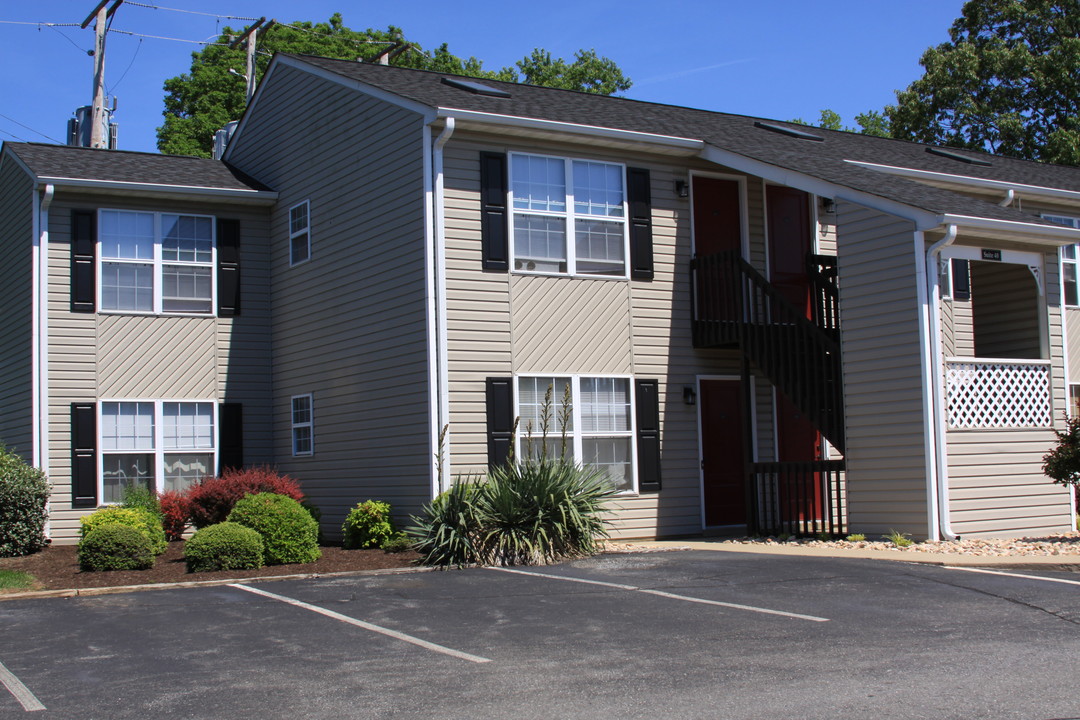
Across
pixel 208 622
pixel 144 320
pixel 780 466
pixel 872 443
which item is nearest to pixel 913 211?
pixel 872 443

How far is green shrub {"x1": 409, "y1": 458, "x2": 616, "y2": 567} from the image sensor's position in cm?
1244

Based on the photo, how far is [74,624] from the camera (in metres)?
8.83

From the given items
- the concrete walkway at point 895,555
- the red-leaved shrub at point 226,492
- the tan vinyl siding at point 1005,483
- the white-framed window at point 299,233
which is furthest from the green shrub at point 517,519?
the white-framed window at point 299,233

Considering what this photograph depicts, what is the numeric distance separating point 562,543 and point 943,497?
452 cm

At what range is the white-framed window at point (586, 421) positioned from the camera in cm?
1500

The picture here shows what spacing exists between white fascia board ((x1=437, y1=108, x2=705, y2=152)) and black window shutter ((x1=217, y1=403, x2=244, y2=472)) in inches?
261

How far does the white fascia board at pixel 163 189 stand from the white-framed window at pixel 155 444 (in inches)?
129

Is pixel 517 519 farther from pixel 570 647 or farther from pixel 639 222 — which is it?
pixel 639 222

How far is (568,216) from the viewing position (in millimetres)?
15477

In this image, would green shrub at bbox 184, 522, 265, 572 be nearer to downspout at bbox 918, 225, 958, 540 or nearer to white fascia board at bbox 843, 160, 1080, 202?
downspout at bbox 918, 225, 958, 540

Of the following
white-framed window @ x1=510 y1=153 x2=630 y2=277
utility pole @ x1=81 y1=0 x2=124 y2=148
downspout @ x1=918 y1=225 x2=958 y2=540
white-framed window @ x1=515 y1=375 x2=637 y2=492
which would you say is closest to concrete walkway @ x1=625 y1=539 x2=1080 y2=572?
downspout @ x1=918 y1=225 x2=958 y2=540

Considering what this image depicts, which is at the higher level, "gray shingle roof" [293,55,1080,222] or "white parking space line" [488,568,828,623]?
"gray shingle roof" [293,55,1080,222]

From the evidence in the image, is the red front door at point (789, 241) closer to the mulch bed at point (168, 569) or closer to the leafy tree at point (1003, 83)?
the mulch bed at point (168, 569)

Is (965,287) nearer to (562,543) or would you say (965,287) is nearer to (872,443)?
(872,443)
